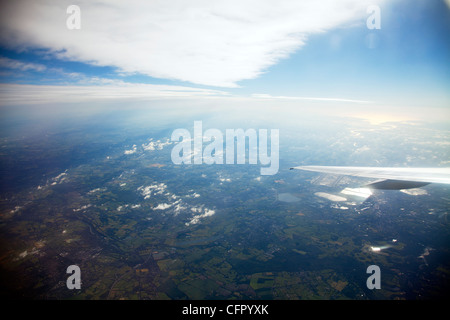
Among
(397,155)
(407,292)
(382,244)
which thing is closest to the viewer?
(407,292)

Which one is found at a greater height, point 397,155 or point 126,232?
point 397,155

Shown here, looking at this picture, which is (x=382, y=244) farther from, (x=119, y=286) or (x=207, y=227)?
(x=119, y=286)

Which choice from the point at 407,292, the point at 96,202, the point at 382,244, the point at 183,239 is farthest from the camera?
the point at 96,202

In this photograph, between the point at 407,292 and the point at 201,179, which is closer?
the point at 407,292

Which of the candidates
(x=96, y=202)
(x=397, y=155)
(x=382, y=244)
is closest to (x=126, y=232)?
(x=96, y=202)

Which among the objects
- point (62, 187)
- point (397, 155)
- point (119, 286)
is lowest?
point (119, 286)

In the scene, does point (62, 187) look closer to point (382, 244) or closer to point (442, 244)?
point (382, 244)

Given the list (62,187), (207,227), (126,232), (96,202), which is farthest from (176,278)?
(62,187)

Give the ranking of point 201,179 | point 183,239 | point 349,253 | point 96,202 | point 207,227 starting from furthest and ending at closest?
point 201,179 → point 96,202 → point 207,227 → point 183,239 → point 349,253

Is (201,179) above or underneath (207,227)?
above
